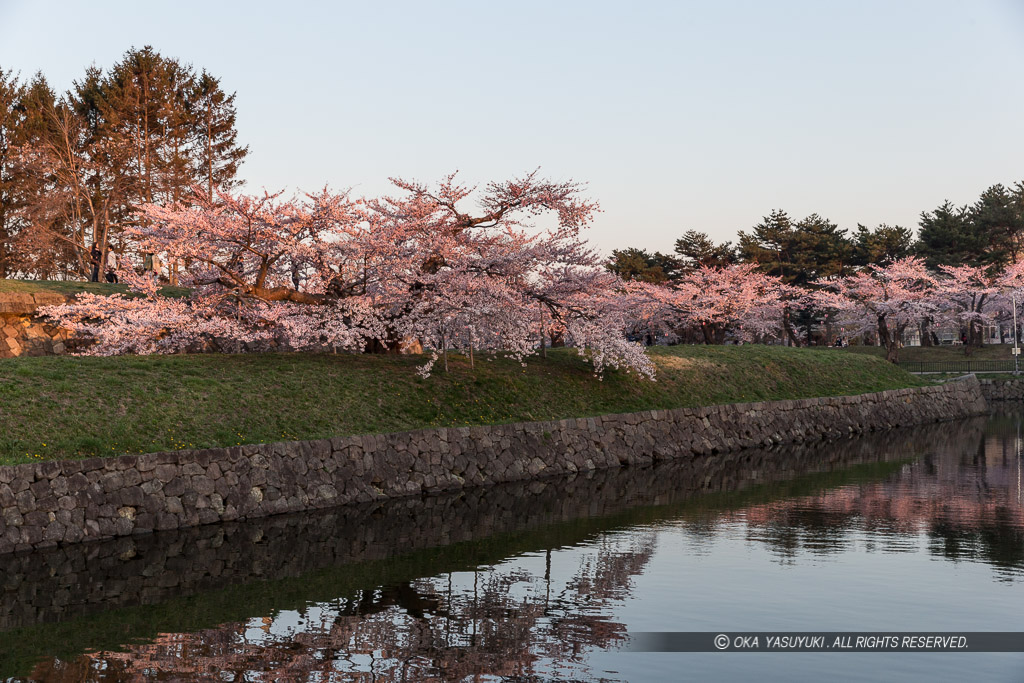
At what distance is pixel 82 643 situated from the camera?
1130cm

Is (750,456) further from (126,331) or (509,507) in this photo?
(126,331)

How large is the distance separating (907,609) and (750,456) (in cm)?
2034

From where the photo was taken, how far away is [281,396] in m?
25.3

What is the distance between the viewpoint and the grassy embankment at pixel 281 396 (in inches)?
798

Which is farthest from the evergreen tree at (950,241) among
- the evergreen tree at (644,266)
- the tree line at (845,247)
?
the evergreen tree at (644,266)

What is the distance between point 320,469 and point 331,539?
427cm

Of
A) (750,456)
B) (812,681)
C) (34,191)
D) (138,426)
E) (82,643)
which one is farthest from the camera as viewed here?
(34,191)

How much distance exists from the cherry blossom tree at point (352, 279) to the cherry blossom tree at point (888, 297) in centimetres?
4807

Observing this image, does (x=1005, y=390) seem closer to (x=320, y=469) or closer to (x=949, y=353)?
(x=949, y=353)

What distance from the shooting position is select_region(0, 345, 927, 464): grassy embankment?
798 inches

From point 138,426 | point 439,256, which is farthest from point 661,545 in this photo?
point 439,256

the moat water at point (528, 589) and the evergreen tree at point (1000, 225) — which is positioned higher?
the evergreen tree at point (1000, 225)

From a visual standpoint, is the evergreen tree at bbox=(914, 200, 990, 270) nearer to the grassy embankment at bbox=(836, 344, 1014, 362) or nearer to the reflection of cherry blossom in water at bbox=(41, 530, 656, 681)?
the grassy embankment at bbox=(836, 344, 1014, 362)

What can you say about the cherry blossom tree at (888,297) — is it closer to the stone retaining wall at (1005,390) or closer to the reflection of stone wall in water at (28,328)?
the stone retaining wall at (1005,390)
